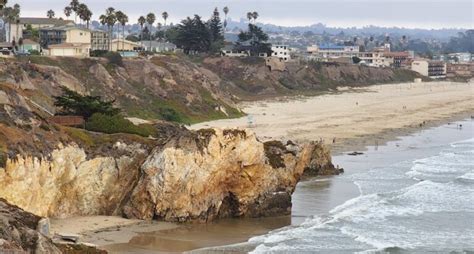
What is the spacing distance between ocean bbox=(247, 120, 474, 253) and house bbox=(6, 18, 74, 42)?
44.3 meters

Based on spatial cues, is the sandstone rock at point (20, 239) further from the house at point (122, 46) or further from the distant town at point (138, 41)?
the house at point (122, 46)

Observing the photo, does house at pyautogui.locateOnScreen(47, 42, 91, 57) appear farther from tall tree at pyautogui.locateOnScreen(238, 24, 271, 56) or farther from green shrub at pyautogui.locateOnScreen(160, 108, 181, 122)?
tall tree at pyautogui.locateOnScreen(238, 24, 271, 56)

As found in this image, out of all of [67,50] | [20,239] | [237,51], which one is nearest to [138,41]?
[237,51]

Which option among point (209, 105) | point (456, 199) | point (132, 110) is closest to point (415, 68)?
point (209, 105)

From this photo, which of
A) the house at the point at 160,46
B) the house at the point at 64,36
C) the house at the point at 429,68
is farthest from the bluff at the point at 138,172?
the house at the point at 429,68

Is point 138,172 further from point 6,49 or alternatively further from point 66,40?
point 66,40

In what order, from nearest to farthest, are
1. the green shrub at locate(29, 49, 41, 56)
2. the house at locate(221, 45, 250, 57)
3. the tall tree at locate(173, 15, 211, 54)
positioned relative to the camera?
the green shrub at locate(29, 49, 41, 56) < the tall tree at locate(173, 15, 211, 54) < the house at locate(221, 45, 250, 57)

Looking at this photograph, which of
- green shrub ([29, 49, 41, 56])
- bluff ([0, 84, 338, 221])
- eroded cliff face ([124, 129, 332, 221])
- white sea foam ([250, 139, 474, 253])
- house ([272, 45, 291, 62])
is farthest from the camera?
house ([272, 45, 291, 62])

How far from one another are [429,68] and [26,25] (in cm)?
10835

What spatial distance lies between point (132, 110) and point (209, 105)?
40.8 ft

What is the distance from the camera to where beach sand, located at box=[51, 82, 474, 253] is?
1277 inches

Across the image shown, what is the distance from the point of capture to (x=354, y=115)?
3514 inches

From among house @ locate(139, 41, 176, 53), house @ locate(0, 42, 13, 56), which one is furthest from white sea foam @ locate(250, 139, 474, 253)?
house @ locate(139, 41, 176, 53)

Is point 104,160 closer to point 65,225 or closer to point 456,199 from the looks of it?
point 65,225
